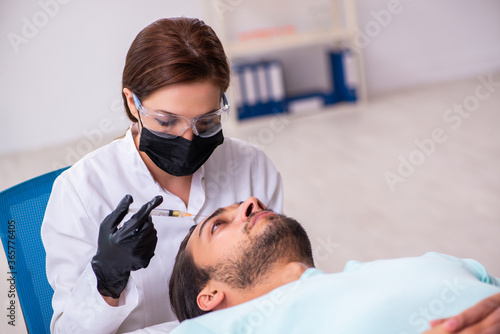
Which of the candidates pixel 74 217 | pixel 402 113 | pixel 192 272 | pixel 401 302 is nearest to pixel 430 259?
pixel 401 302

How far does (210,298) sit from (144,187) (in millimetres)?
375

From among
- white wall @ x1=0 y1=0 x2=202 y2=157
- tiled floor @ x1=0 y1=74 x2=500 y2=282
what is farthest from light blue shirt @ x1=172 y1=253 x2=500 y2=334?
white wall @ x1=0 y1=0 x2=202 y2=157

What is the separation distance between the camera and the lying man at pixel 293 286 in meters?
1.12

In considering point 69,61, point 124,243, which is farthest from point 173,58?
point 69,61

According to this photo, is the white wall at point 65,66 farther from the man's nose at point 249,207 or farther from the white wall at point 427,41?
the man's nose at point 249,207

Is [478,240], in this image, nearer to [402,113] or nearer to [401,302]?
[401,302]

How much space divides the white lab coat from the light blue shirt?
29cm

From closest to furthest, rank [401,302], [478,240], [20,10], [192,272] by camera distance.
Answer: [401,302] < [192,272] < [478,240] < [20,10]

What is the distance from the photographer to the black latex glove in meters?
1.25

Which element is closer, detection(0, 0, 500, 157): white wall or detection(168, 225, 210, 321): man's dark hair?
detection(168, 225, 210, 321): man's dark hair

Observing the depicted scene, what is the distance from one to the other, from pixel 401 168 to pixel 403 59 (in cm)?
228

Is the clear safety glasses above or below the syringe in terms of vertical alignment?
above

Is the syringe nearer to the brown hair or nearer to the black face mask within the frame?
the black face mask

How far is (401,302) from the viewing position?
112 centimetres
